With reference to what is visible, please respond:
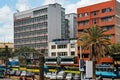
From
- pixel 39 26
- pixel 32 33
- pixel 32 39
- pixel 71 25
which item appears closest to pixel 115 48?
pixel 39 26

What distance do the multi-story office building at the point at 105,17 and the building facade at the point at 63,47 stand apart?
788 centimetres

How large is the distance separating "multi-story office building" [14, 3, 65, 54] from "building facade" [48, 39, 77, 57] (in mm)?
4599

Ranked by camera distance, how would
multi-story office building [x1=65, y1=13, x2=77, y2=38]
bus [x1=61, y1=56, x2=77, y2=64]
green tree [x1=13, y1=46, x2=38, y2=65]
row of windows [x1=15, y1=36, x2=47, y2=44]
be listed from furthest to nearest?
multi-story office building [x1=65, y1=13, x2=77, y2=38] < row of windows [x1=15, y1=36, x2=47, y2=44] < green tree [x1=13, y1=46, x2=38, y2=65] < bus [x1=61, y1=56, x2=77, y2=64]

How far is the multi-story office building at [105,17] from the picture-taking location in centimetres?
8956

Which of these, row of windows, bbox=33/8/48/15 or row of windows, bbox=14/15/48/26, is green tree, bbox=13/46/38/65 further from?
row of windows, bbox=33/8/48/15

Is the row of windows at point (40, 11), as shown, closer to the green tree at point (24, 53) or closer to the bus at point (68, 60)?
the green tree at point (24, 53)

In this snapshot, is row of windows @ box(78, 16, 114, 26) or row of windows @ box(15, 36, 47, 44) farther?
row of windows @ box(15, 36, 47, 44)

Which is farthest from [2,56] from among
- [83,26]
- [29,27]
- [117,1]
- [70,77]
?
[70,77]

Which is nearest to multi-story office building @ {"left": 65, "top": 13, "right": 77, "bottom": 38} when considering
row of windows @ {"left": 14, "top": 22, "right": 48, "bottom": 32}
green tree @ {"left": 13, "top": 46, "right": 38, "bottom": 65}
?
row of windows @ {"left": 14, "top": 22, "right": 48, "bottom": 32}

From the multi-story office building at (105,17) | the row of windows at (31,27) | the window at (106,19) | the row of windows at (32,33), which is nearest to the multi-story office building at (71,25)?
the row of windows at (31,27)

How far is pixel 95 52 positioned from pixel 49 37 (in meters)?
61.2

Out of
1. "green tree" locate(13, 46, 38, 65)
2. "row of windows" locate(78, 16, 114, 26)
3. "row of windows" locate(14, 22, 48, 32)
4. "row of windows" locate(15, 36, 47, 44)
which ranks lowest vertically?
"green tree" locate(13, 46, 38, 65)

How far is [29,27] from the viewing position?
129125mm

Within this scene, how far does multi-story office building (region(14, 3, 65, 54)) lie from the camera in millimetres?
119162
